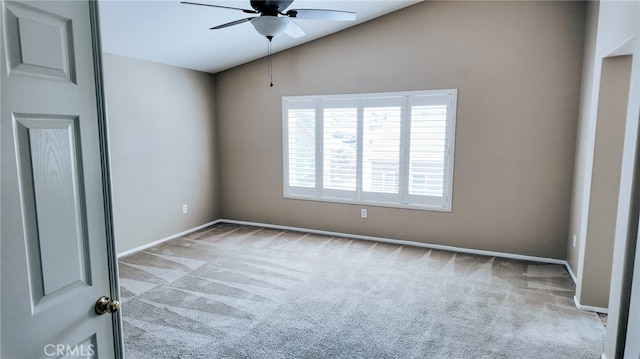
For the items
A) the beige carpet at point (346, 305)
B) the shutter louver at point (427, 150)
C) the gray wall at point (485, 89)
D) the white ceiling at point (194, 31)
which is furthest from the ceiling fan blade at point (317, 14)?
the beige carpet at point (346, 305)

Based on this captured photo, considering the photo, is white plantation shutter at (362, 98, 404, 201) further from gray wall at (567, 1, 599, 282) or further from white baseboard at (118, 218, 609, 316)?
gray wall at (567, 1, 599, 282)

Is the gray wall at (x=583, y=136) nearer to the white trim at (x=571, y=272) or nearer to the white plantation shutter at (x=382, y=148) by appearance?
the white trim at (x=571, y=272)

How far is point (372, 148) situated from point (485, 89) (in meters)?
1.53

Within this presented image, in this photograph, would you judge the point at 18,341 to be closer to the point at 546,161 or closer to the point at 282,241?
the point at 282,241

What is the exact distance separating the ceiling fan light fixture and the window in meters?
2.15

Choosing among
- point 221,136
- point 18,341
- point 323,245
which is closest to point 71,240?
point 18,341

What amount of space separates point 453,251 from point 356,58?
284cm

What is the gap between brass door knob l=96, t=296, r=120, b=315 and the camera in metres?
1.24

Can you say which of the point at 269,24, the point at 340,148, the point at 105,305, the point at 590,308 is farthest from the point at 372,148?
the point at 105,305

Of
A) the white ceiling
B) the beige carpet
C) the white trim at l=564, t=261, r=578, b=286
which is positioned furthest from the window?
the white trim at l=564, t=261, r=578, b=286

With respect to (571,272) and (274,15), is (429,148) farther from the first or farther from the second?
(274,15)

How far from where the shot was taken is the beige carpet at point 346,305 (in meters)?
2.53

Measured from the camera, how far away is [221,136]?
5.81m

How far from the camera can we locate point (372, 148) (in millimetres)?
4793
